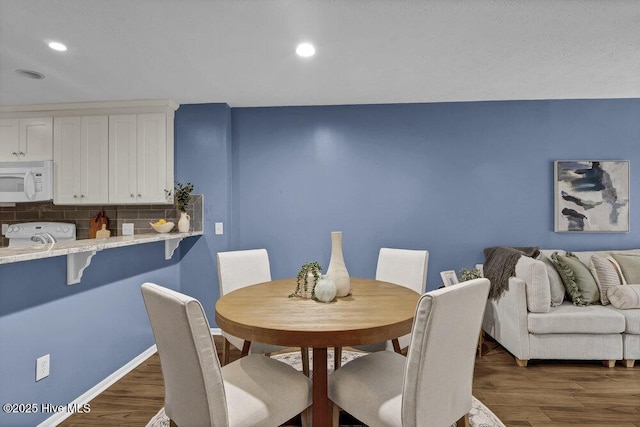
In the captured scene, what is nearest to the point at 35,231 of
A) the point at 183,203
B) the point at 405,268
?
the point at 183,203

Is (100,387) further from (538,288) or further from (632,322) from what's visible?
(632,322)

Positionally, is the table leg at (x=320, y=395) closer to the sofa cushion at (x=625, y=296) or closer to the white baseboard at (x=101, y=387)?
the white baseboard at (x=101, y=387)

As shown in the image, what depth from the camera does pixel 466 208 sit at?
349cm

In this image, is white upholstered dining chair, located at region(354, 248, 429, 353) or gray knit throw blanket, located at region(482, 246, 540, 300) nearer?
white upholstered dining chair, located at region(354, 248, 429, 353)

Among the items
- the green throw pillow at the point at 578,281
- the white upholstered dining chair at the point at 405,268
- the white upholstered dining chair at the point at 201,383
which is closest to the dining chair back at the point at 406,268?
the white upholstered dining chair at the point at 405,268

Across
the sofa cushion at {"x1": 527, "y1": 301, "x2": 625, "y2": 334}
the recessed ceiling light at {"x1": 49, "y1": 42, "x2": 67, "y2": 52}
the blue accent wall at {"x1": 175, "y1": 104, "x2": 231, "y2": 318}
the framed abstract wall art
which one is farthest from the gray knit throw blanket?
the recessed ceiling light at {"x1": 49, "y1": 42, "x2": 67, "y2": 52}

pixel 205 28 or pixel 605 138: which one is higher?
pixel 205 28

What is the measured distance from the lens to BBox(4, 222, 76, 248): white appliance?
3553 mm

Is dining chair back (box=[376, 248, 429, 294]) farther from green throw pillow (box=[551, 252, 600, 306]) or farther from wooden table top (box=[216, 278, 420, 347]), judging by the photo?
green throw pillow (box=[551, 252, 600, 306])

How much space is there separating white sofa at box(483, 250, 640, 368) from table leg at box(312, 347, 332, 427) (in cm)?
191

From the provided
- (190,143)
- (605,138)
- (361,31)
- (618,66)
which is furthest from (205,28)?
(605,138)

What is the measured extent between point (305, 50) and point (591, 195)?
308 cm

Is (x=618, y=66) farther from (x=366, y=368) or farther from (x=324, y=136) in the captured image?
(x=366, y=368)

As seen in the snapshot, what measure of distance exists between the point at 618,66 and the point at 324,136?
95.6 inches
